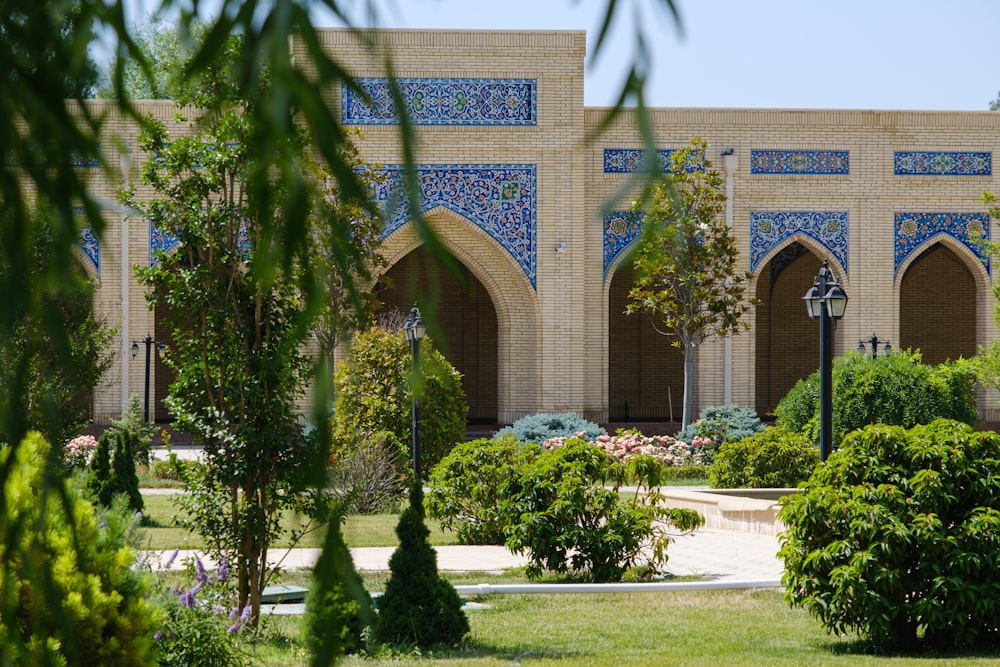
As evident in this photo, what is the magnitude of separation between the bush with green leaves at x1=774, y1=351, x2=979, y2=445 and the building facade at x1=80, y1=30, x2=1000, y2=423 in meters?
3.58

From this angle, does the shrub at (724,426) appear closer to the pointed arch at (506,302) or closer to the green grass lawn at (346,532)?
the pointed arch at (506,302)

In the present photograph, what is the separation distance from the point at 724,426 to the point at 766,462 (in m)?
3.74

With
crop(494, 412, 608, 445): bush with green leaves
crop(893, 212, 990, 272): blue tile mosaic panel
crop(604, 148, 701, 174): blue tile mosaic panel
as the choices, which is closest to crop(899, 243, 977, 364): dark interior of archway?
crop(893, 212, 990, 272): blue tile mosaic panel

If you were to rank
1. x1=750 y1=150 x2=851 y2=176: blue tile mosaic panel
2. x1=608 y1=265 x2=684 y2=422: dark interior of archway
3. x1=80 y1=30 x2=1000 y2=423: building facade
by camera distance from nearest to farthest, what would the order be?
x1=80 y1=30 x2=1000 y2=423: building facade → x1=750 y1=150 x2=851 y2=176: blue tile mosaic panel → x1=608 y1=265 x2=684 y2=422: dark interior of archway

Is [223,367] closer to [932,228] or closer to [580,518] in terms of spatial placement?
[580,518]

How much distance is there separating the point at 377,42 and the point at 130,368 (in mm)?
20577

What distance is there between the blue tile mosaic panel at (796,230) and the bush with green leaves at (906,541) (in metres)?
14.5

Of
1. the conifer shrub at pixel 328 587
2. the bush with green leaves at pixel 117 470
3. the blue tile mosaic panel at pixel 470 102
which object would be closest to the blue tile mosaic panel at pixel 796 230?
the blue tile mosaic panel at pixel 470 102

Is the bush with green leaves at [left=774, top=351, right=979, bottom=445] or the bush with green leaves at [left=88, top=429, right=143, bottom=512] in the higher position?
the bush with green leaves at [left=774, top=351, right=979, bottom=445]

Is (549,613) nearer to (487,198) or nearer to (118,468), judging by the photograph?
(118,468)

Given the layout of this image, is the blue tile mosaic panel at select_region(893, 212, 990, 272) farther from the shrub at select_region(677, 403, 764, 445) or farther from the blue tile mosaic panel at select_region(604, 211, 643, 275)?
the shrub at select_region(677, 403, 764, 445)

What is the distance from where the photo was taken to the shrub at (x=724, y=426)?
55.6 ft

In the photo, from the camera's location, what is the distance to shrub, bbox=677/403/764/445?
55.6 feet

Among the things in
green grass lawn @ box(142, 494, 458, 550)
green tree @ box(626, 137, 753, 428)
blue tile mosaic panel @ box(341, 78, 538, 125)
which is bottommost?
green grass lawn @ box(142, 494, 458, 550)
